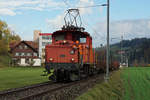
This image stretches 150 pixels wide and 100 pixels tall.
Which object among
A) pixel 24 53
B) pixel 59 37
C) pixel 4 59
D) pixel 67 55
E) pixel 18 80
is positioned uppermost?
pixel 24 53

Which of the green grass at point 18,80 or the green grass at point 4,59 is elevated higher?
the green grass at point 4,59

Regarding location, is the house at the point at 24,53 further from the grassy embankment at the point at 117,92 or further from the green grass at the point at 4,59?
the grassy embankment at the point at 117,92

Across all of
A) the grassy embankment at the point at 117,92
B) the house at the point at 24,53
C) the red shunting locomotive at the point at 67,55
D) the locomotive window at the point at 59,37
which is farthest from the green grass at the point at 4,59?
the grassy embankment at the point at 117,92

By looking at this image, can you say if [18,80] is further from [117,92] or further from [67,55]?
[117,92]

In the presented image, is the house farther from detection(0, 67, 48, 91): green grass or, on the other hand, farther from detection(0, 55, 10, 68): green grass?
detection(0, 67, 48, 91): green grass

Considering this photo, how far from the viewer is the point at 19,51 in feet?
294

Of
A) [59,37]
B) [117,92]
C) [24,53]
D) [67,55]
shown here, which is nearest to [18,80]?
[59,37]

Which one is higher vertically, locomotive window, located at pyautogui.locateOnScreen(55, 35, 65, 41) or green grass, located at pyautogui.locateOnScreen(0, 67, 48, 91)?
locomotive window, located at pyautogui.locateOnScreen(55, 35, 65, 41)

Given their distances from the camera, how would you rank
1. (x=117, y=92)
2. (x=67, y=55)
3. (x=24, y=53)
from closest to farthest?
(x=117, y=92) → (x=67, y=55) → (x=24, y=53)

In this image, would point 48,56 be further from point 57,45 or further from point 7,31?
point 7,31

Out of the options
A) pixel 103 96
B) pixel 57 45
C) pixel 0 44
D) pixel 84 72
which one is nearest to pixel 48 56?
pixel 57 45

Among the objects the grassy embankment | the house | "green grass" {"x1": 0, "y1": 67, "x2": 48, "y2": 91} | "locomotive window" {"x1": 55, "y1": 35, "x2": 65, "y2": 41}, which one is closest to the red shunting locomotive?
"locomotive window" {"x1": 55, "y1": 35, "x2": 65, "y2": 41}

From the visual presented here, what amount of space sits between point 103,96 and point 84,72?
8052 millimetres

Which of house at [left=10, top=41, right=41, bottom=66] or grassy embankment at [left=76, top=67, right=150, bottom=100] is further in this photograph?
house at [left=10, top=41, right=41, bottom=66]
